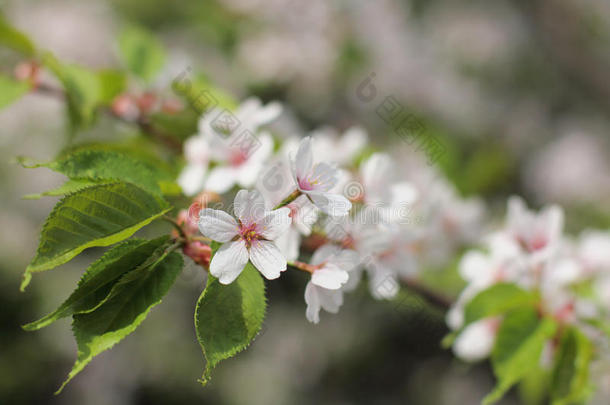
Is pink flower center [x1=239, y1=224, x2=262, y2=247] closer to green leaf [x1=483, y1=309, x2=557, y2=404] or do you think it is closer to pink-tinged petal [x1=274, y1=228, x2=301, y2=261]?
pink-tinged petal [x1=274, y1=228, x2=301, y2=261]

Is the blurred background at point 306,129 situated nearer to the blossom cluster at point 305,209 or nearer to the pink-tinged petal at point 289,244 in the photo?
the blossom cluster at point 305,209

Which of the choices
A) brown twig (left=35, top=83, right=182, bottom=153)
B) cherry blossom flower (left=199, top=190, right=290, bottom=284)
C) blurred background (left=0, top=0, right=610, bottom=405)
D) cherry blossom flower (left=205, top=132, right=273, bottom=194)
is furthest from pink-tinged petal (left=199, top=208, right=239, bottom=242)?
blurred background (left=0, top=0, right=610, bottom=405)

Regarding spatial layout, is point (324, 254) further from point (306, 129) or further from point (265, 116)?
point (306, 129)

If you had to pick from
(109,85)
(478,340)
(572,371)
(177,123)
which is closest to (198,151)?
(177,123)

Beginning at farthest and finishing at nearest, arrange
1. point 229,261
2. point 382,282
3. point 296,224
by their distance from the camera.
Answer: point 382,282, point 296,224, point 229,261

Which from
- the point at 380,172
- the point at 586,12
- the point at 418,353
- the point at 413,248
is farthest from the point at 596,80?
the point at 380,172

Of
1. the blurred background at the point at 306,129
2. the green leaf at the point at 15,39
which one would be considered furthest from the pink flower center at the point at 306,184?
the blurred background at the point at 306,129

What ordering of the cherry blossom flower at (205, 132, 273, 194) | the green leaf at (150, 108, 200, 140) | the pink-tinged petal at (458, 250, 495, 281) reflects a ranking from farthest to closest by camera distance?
1. the green leaf at (150, 108, 200, 140)
2. the pink-tinged petal at (458, 250, 495, 281)
3. the cherry blossom flower at (205, 132, 273, 194)
